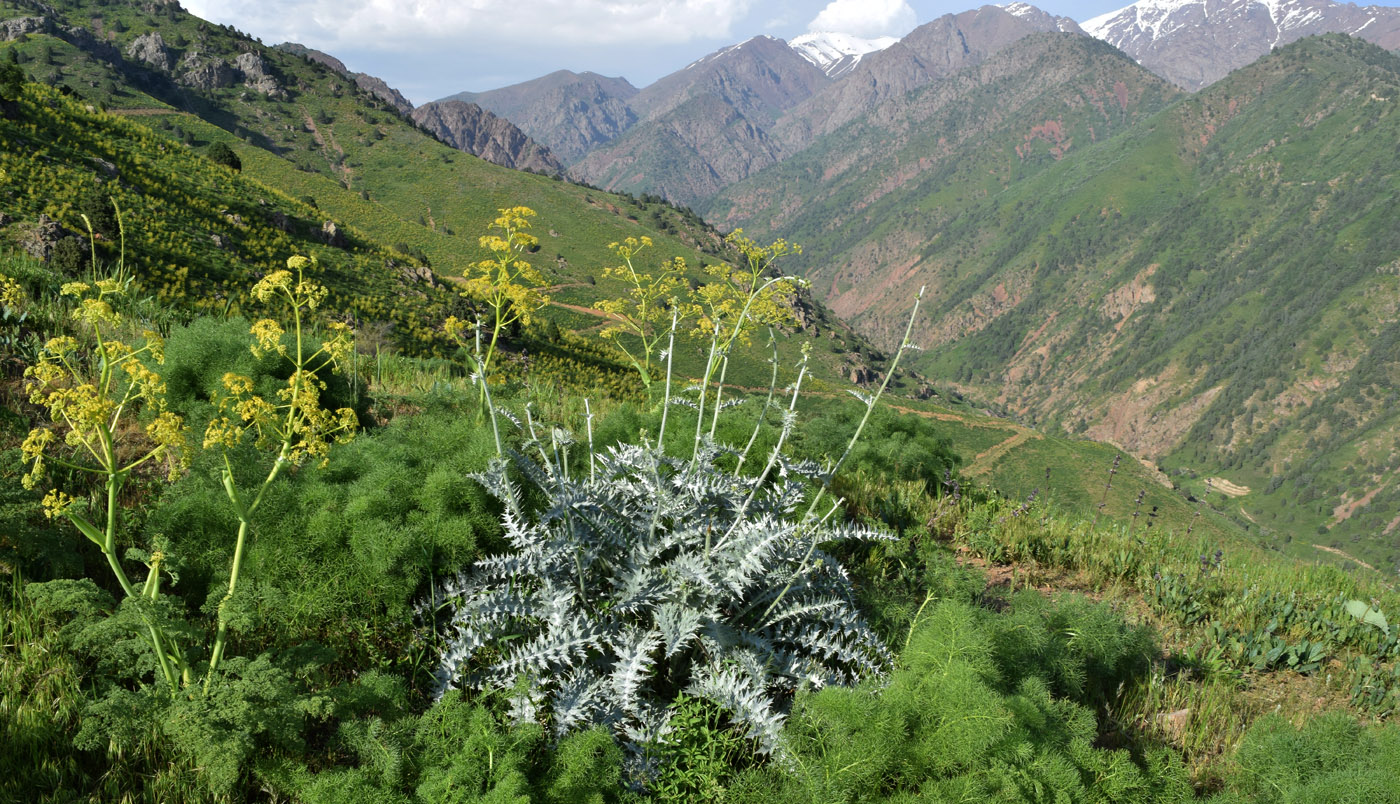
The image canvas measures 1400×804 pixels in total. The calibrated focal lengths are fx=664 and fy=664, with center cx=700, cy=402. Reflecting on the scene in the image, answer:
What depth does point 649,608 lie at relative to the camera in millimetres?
3447

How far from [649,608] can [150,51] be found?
356 ft

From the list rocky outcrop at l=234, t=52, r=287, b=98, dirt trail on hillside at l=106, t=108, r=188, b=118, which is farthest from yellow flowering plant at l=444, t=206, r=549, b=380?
rocky outcrop at l=234, t=52, r=287, b=98

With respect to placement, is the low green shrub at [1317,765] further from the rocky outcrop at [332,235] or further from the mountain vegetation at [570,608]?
the rocky outcrop at [332,235]

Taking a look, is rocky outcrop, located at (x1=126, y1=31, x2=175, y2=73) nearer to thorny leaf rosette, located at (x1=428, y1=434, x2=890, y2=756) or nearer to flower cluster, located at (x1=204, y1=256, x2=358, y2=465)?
flower cluster, located at (x1=204, y1=256, x2=358, y2=465)

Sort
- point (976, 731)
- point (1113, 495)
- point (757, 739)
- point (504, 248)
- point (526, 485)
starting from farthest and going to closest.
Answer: point (1113, 495) → point (504, 248) → point (526, 485) → point (757, 739) → point (976, 731)

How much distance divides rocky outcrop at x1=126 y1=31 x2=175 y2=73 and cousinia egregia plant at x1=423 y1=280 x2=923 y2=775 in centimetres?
10429

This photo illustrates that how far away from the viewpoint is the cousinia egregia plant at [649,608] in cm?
299

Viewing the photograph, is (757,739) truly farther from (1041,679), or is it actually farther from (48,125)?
(48,125)

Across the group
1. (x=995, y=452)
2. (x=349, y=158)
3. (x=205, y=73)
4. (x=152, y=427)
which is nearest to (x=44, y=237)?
(x=152, y=427)

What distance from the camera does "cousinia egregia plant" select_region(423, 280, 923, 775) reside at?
2990mm

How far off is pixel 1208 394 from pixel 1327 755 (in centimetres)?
23360

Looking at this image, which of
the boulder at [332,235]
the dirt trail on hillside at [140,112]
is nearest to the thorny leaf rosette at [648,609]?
the boulder at [332,235]

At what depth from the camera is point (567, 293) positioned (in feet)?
180

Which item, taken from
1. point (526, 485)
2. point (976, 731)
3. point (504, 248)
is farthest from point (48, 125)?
point (976, 731)
